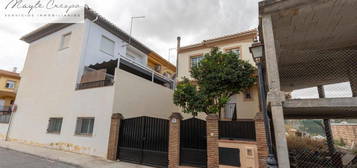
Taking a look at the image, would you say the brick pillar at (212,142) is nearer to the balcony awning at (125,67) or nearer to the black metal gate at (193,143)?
the black metal gate at (193,143)

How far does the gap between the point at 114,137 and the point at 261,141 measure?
5.96 m

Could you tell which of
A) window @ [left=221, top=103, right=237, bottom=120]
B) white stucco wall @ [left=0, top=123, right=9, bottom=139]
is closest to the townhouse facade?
white stucco wall @ [left=0, top=123, right=9, bottom=139]

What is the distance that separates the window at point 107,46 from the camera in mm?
12507

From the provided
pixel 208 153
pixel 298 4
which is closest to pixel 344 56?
pixel 298 4

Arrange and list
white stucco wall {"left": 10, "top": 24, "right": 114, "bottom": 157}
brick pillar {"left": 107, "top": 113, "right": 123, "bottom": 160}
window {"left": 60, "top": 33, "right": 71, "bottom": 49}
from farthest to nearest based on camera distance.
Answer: window {"left": 60, "top": 33, "right": 71, "bottom": 49}
white stucco wall {"left": 10, "top": 24, "right": 114, "bottom": 157}
brick pillar {"left": 107, "top": 113, "right": 123, "bottom": 160}

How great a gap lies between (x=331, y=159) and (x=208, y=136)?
6.02 metres

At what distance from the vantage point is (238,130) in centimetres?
554

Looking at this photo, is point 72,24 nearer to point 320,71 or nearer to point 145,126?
point 145,126

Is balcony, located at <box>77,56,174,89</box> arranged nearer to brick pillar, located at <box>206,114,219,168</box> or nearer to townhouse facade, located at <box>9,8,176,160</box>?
townhouse facade, located at <box>9,8,176,160</box>

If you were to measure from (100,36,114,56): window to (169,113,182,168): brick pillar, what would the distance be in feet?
29.4

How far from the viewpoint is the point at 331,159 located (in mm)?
7297

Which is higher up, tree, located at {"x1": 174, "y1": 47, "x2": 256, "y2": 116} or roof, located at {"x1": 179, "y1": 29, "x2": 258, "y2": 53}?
roof, located at {"x1": 179, "y1": 29, "x2": 258, "y2": 53}

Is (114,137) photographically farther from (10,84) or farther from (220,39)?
(10,84)

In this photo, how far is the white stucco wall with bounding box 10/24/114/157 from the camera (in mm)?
8508
